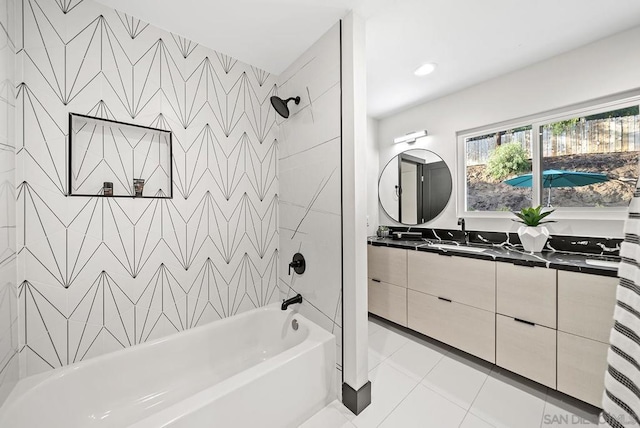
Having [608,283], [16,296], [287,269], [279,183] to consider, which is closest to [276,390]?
[287,269]

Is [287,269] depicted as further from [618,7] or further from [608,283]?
[618,7]

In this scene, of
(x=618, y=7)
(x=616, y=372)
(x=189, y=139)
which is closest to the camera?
(x=616, y=372)

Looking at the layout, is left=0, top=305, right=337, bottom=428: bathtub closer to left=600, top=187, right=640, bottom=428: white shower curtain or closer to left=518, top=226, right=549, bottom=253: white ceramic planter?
left=600, top=187, right=640, bottom=428: white shower curtain

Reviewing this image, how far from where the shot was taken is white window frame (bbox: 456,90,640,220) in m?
1.69

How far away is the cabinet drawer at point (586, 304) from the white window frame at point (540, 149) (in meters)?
0.76

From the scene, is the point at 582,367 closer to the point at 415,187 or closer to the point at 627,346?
the point at 627,346

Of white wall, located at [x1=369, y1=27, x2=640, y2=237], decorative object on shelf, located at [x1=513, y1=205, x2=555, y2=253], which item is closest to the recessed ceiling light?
white wall, located at [x1=369, y1=27, x2=640, y2=237]

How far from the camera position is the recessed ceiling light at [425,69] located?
1985mm

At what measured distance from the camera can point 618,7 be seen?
142 cm

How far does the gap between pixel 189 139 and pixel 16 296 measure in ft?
3.96

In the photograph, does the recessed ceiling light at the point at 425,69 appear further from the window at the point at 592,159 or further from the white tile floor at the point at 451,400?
the white tile floor at the point at 451,400

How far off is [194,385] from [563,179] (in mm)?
3148

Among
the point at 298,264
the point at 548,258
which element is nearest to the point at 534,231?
the point at 548,258

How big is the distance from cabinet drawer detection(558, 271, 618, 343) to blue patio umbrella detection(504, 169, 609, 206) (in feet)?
2.95
